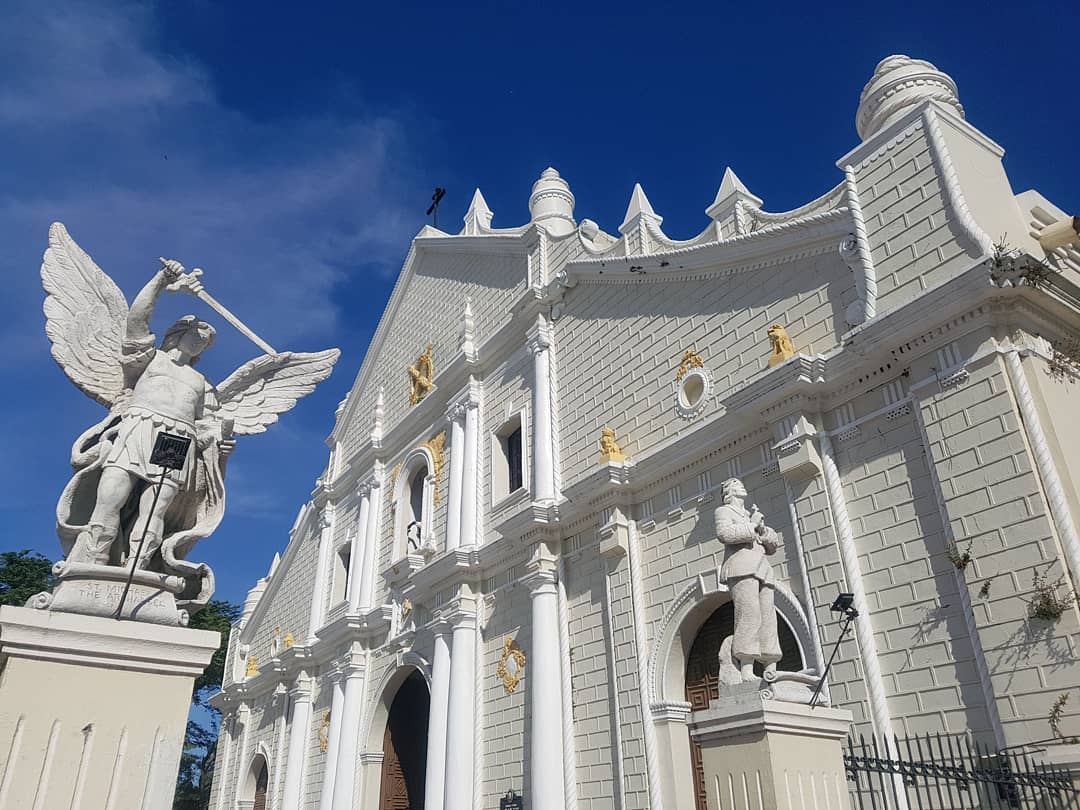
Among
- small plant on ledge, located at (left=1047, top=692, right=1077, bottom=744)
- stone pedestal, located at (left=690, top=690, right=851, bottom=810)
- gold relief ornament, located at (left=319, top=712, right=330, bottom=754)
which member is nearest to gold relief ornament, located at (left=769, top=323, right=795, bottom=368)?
small plant on ledge, located at (left=1047, top=692, right=1077, bottom=744)

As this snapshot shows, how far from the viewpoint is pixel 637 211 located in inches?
482

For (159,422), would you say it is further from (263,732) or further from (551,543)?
(263,732)

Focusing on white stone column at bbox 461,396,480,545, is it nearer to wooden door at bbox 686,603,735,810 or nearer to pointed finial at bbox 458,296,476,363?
pointed finial at bbox 458,296,476,363

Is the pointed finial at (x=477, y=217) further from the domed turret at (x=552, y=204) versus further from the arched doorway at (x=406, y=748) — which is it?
the arched doorway at (x=406, y=748)

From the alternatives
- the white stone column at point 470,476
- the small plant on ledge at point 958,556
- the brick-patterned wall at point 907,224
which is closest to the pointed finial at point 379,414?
the white stone column at point 470,476

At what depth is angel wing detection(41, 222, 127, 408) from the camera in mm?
5008

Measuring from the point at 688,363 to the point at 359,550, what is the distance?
1004cm

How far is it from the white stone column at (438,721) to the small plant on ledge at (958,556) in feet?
28.1

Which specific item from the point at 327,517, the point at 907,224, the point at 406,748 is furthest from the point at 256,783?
the point at 907,224

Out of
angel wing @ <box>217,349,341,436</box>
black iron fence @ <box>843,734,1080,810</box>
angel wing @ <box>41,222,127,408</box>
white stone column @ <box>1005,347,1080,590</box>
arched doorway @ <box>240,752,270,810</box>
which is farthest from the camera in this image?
arched doorway @ <box>240,752,270,810</box>

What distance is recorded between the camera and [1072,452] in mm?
6789

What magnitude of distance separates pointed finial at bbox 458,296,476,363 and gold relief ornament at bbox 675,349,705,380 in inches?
223

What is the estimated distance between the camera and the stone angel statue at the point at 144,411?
4.45 m

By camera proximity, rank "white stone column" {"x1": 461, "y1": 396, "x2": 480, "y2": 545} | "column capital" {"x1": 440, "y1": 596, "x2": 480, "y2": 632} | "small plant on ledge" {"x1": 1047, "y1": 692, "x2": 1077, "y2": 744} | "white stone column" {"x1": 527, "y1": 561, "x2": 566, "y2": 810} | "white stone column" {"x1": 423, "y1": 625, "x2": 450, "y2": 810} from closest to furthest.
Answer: "small plant on ledge" {"x1": 1047, "y1": 692, "x2": 1077, "y2": 744}
"white stone column" {"x1": 527, "y1": 561, "x2": 566, "y2": 810}
"white stone column" {"x1": 423, "y1": 625, "x2": 450, "y2": 810}
"column capital" {"x1": 440, "y1": 596, "x2": 480, "y2": 632}
"white stone column" {"x1": 461, "y1": 396, "x2": 480, "y2": 545}
